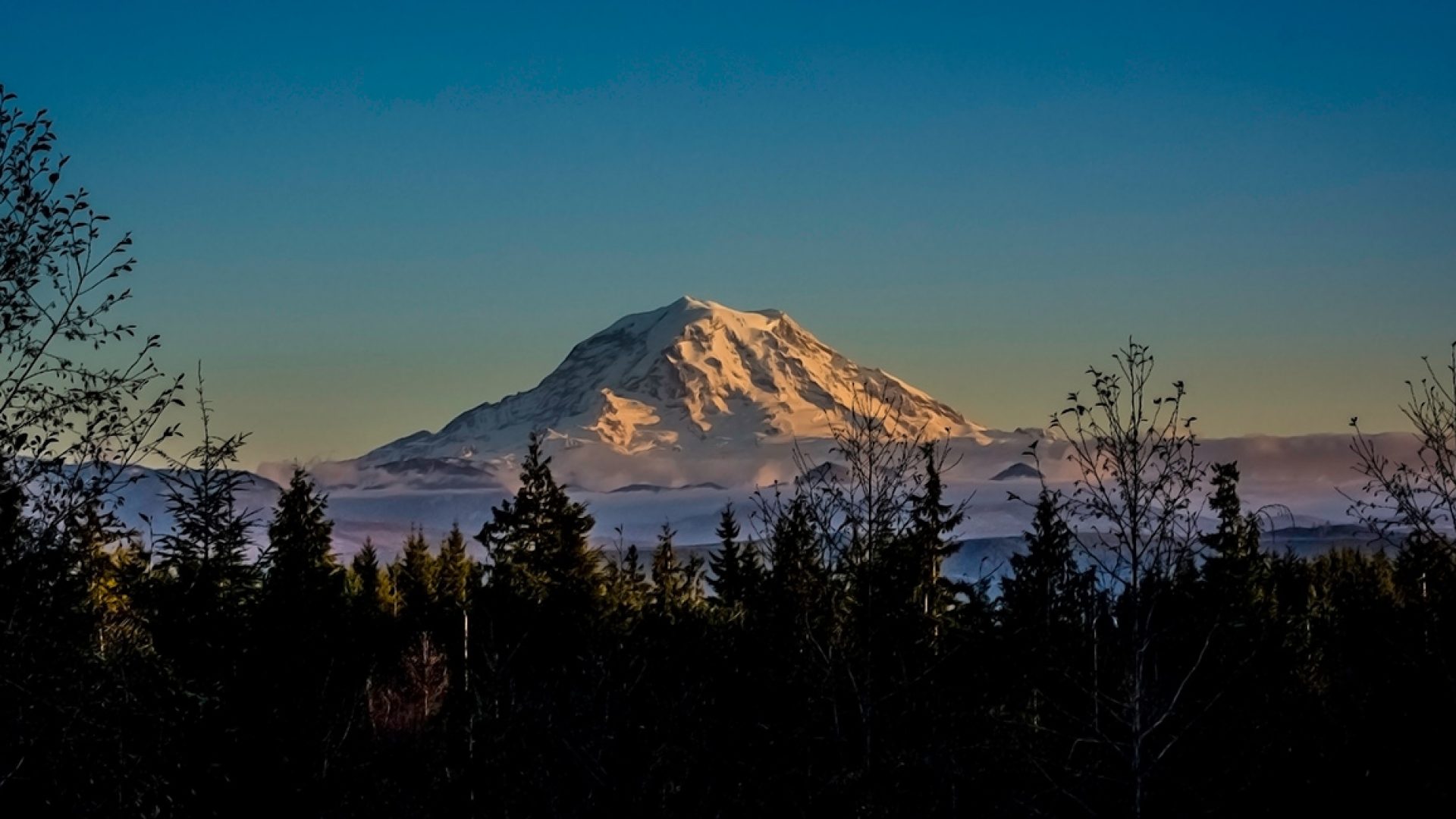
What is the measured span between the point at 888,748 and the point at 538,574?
20936mm

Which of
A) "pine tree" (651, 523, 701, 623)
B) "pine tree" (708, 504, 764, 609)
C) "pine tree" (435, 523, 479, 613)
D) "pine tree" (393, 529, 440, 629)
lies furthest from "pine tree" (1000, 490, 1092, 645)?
"pine tree" (393, 529, 440, 629)

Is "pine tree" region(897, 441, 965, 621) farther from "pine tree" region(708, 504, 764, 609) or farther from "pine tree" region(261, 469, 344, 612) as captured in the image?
"pine tree" region(708, 504, 764, 609)

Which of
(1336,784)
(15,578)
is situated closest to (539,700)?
(1336,784)

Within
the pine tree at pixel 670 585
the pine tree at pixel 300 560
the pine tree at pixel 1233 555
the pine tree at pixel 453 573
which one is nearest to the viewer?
the pine tree at pixel 300 560

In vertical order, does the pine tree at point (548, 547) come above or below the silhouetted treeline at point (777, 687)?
above

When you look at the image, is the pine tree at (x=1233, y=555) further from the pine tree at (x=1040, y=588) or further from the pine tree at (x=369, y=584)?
the pine tree at (x=369, y=584)

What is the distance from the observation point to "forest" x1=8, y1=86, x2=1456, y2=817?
13.7 m

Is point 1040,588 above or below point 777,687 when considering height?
above

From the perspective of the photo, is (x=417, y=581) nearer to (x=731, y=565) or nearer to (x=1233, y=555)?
(x=731, y=565)

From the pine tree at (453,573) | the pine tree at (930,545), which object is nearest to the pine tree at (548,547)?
the pine tree at (930,545)

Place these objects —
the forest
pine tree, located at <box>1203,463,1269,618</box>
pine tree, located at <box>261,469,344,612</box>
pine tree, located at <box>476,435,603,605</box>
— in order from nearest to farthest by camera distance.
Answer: the forest
pine tree, located at <box>261,469,344,612</box>
pine tree, located at <box>1203,463,1269,618</box>
pine tree, located at <box>476,435,603,605</box>

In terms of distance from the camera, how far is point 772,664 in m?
31.9

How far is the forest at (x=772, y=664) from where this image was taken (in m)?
13.7

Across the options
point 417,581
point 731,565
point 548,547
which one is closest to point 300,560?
point 548,547
